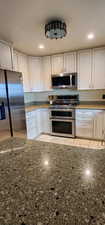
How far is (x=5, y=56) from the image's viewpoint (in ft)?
8.15

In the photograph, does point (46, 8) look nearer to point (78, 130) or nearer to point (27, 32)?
point (27, 32)

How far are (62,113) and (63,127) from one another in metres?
0.41

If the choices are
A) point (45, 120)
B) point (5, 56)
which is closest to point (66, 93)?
point (45, 120)

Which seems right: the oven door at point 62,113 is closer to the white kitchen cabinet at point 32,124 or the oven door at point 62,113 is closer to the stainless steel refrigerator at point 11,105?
the white kitchen cabinet at point 32,124

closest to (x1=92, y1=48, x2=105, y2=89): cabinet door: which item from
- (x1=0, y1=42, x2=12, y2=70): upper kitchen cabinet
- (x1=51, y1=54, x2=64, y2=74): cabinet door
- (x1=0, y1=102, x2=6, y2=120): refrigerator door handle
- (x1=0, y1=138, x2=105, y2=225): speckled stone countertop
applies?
(x1=51, y1=54, x2=64, y2=74): cabinet door

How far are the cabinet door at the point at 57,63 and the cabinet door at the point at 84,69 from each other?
52 cm

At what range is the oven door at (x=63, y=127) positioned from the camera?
3.56m

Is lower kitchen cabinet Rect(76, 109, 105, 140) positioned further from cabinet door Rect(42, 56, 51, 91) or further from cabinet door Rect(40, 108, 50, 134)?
cabinet door Rect(42, 56, 51, 91)

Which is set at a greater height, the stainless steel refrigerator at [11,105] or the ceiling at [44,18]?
the ceiling at [44,18]

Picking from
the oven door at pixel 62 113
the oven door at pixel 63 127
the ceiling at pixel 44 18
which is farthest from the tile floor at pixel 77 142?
the ceiling at pixel 44 18

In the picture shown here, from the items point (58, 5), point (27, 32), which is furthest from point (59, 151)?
point (27, 32)

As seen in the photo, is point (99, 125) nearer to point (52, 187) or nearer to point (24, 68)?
point (24, 68)

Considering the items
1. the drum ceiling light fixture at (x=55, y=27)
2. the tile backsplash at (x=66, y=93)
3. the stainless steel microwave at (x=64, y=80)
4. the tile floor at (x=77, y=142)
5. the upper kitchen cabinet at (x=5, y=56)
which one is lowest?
the tile floor at (x=77, y=142)

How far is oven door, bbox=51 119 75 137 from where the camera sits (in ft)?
11.7
